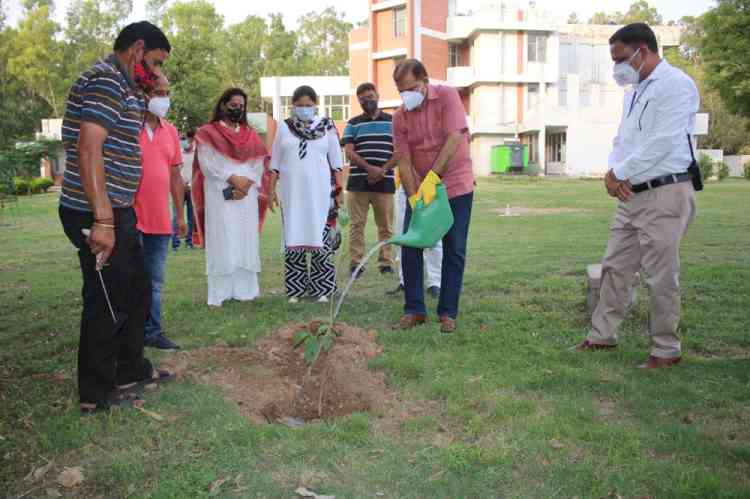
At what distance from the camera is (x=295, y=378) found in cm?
432

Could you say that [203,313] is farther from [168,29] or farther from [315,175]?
[168,29]

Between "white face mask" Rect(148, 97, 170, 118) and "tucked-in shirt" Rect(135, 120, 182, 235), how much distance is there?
0.15 m

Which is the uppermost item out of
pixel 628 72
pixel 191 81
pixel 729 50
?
pixel 191 81

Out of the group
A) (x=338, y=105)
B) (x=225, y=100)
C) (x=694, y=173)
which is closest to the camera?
(x=694, y=173)

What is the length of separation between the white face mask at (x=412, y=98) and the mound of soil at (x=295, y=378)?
1809 mm

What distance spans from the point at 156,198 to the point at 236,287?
189 centimetres

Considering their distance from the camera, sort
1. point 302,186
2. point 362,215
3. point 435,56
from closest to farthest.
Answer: point 302,186, point 362,215, point 435,56

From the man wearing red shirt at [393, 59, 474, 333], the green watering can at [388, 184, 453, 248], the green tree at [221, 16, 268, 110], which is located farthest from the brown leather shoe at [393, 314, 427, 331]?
the green tree at [221, 16, 268, 110]

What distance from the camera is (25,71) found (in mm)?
44188

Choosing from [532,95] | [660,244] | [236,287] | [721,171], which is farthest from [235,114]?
[532,95]

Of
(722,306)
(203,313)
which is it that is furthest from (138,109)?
(722,306)

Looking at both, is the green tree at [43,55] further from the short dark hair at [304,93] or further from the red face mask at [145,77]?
the red face mask at [145,77]

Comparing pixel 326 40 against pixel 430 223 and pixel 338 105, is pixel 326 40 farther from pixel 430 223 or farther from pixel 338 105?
pixel 430 223

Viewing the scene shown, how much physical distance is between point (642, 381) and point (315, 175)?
12.0 ft
